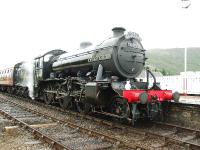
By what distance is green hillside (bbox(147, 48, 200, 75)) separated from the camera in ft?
379

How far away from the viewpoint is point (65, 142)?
26.8 feet

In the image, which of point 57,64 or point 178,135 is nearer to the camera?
point 178,135

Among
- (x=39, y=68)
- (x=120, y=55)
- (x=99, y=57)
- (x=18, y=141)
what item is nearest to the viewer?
(x=18, y=141)

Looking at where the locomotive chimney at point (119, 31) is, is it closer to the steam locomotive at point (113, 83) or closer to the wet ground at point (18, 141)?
the steam locomotive at point (113, 83)

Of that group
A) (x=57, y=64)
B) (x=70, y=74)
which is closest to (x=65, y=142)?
(x=70, y=74)

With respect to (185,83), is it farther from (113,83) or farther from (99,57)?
(113,83)

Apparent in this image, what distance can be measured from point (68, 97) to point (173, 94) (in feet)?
17.7

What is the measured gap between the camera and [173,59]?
131m

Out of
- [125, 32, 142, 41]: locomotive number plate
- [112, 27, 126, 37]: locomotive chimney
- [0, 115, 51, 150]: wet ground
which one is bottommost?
[0, 115, 51, 150]: wet ground

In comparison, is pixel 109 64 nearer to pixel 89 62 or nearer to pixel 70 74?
pixel 89 62

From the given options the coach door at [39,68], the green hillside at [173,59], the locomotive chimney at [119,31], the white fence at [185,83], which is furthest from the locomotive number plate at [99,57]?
the green hillside at [173,59]

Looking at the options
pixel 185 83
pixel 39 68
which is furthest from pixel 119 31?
pixel 185 83

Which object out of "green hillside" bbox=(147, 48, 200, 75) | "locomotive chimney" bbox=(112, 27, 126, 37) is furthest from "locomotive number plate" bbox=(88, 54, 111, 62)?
"green hillside" bbox=(147, 48, 200, 75)

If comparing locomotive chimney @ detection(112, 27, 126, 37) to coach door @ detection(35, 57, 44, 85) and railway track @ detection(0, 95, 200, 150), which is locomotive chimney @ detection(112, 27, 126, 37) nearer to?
railway track @ detection(0, 95, 200, 150)
